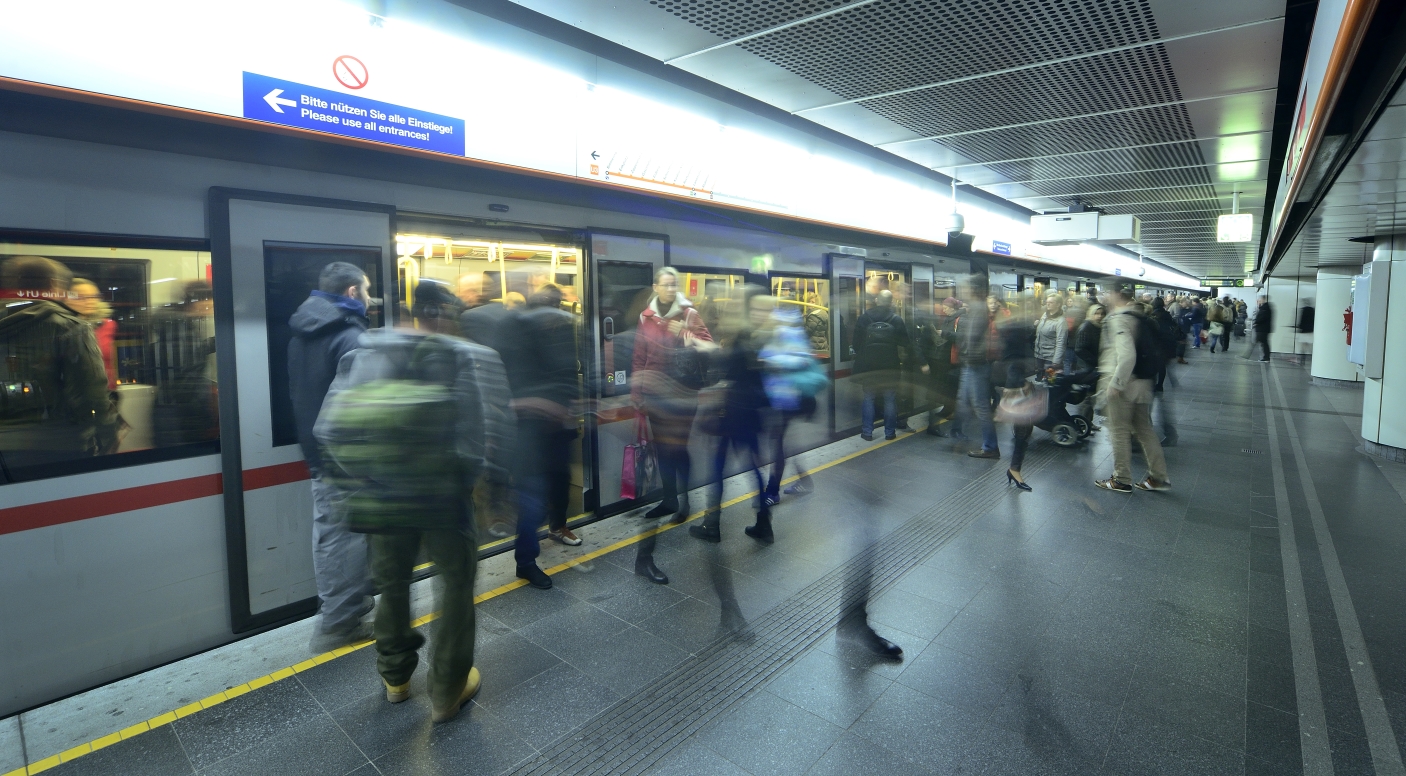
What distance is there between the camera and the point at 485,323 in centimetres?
344

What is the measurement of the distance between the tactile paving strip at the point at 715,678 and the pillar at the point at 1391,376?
616 centimetres

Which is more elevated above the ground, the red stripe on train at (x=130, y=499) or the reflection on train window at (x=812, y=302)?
the reflection on train window at (x=812, y=302)

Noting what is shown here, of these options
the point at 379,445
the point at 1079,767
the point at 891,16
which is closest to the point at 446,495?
the point at 379,445

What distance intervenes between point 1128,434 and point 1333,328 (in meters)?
11.8

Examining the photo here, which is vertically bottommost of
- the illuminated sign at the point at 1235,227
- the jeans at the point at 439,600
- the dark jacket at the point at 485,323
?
the jeans at the point at 439,600

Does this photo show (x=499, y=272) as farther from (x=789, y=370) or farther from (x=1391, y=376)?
(x=1391, y=376)

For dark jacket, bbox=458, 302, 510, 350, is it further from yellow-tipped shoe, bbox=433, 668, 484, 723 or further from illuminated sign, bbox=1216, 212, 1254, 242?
illuminated sign, bbox=1216, 212, 1254, 242

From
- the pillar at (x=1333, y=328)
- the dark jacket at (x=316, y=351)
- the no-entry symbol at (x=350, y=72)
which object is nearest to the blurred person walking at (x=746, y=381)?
the dark jacket at (x=316, y=351)

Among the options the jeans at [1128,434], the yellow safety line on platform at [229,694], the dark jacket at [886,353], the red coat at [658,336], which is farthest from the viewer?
the jeans at [1128,434]

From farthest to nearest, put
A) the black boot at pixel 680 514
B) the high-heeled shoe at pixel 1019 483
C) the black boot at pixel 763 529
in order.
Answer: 1. the high-heeled shoe at pixel 1019 483
2. the black boot at pixel 680 514
3. the black boot at pixel 763 529

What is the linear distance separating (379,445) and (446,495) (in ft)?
1.02

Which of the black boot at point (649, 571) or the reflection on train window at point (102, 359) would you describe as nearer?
the reflection on train window at point (102, 359)

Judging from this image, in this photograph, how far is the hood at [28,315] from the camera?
2709 mm

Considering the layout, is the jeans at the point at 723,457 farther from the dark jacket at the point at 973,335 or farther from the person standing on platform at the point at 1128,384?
the person standing on platform at the point at 1128,384
